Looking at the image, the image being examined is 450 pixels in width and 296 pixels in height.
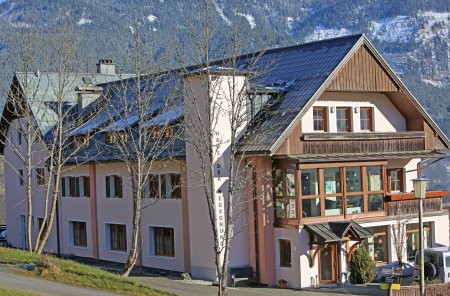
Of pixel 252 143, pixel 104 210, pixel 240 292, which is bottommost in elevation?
pixel 240 292

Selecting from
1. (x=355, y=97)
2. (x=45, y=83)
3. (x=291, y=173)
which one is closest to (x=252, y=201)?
(x=291, y=173)

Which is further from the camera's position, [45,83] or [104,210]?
[45,83]

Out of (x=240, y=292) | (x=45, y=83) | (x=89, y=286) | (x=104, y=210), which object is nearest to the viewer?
(x=89, y=286)

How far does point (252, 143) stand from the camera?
35312mm

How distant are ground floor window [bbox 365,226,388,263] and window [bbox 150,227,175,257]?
29.2ft

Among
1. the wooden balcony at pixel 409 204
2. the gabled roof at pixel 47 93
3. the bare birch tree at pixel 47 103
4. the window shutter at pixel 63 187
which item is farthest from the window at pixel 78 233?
the wooden balcony at pixel 409 204

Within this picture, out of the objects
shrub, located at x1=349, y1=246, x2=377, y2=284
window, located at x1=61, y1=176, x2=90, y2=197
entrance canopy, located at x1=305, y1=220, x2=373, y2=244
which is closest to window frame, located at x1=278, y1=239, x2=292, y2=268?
entrance canopy, located at x1=305, y1=220, x2=373, y2=244

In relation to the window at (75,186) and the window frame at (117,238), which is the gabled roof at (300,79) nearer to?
the window frame at (117,238)

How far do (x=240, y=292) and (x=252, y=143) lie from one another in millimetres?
6126

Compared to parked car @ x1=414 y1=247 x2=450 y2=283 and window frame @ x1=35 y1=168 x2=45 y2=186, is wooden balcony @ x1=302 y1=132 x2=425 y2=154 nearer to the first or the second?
parked car @ x1=414 y1=247 x2=450 y2=283

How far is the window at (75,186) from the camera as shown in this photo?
1799 inches

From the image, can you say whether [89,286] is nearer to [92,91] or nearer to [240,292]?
[240,292]

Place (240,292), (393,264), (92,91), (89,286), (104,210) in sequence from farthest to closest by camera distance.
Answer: (92,91) → (104,210) → (393,264) → (240,292) → (89,286)

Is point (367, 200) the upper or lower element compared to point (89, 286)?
upper
